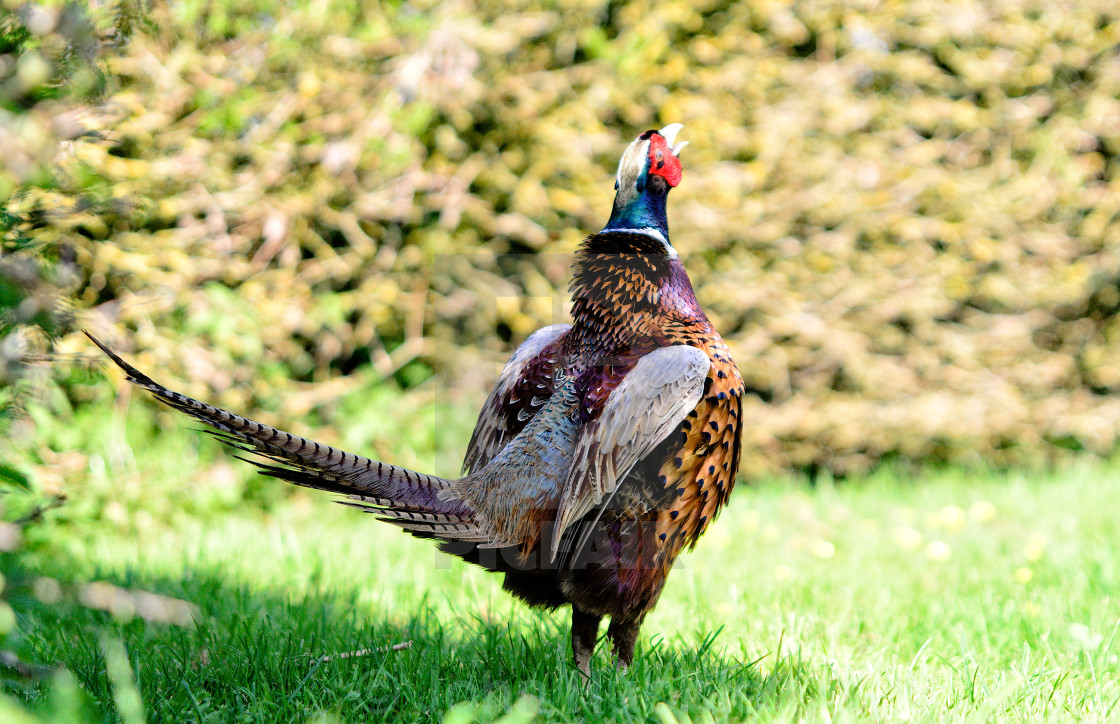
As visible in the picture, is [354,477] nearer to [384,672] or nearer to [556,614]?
[384,672]

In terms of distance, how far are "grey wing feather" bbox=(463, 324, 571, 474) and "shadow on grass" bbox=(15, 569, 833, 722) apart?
51 centimetres

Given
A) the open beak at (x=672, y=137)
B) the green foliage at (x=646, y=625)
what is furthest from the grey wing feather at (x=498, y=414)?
the open beak at (x=672, y=137)

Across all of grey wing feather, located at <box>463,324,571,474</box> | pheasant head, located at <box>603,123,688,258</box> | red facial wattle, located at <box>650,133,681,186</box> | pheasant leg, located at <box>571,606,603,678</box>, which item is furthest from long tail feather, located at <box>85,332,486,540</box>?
red facial wattle, located at <box>650,133,681,186</box>

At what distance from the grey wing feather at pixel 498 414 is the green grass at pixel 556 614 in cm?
51

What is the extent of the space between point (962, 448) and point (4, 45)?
17.7 ft

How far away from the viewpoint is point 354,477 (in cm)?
188

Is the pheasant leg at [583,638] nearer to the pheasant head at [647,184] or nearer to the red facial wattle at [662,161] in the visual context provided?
the pheasant head at [647,184]

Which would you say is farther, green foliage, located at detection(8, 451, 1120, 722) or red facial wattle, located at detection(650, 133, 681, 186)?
red facial wattle, located at detection(650, 133, 681, 186)

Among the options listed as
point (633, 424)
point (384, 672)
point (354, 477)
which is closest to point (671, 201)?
point (633, 424)

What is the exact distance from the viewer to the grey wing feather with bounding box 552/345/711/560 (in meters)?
1.91

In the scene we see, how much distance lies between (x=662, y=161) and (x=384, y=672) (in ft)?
5.14

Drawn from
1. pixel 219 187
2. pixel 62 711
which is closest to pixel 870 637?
pixel 62 711

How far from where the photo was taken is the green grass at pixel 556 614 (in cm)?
189

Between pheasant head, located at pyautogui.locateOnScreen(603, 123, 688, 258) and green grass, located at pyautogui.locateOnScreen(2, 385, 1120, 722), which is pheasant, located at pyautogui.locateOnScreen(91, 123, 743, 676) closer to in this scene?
pheasant head, located at pyautogui.locateOnScreen(603, 123, 688, 258)
